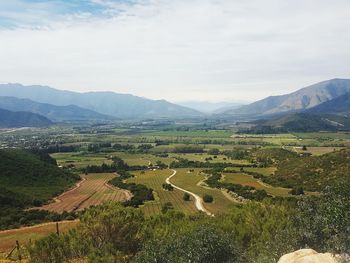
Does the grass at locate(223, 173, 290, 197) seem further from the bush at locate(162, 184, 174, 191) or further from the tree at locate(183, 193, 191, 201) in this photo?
the tree at locate(183, 193, 191, 201)

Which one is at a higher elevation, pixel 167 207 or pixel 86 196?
pixel 167 207

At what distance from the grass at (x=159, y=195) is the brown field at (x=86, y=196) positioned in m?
9.62

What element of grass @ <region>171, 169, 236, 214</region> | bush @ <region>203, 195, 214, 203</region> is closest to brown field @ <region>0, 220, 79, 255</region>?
grass @ <region>171, 169, 236, 214</region>

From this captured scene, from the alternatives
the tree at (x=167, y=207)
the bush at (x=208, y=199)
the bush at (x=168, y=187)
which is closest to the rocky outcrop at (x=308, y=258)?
the tree at (x=167, y=207)

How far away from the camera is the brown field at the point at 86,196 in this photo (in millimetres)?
112875

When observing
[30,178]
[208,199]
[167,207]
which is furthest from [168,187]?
[30,178]

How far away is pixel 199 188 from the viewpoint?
135 metres

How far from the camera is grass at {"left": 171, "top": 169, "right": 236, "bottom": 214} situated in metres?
103

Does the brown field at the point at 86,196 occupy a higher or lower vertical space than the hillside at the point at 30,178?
lower

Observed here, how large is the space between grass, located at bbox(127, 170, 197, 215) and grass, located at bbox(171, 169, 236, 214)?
4.61m

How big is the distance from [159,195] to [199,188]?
1612 cm

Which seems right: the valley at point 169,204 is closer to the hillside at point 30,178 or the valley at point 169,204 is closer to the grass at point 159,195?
the grass at point 159,195

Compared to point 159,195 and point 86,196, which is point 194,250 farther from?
point 86,196

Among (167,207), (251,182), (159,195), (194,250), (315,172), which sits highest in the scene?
(194,250)
